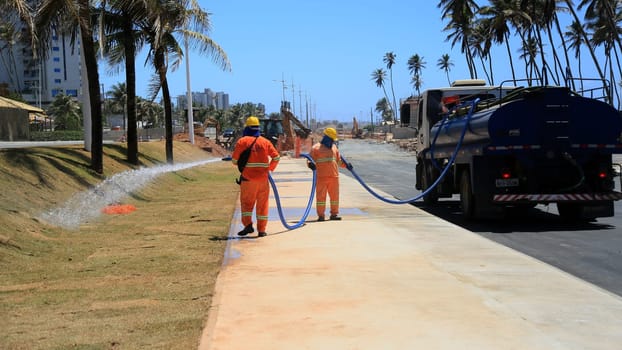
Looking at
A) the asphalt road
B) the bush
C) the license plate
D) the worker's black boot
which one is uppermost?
the bush

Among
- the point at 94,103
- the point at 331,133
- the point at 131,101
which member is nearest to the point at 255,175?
the point at 331,133

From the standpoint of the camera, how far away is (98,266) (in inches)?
375

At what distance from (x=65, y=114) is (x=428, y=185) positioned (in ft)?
298

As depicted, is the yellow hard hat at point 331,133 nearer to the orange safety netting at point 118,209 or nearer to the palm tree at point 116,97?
the orange safety netting at point 118,209

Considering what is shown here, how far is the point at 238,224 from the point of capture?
13742 mm

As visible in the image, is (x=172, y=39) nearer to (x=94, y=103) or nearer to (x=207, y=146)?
(x=94, y=103)

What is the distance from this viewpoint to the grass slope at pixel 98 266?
6258mm

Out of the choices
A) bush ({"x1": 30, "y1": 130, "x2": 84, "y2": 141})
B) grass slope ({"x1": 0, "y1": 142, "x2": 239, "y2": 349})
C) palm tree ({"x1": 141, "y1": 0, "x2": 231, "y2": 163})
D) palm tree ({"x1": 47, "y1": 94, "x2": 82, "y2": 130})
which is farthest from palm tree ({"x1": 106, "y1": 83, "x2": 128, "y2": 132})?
grass slope ({"x1": 0, "y1": 142, "x2": 239, "y2": 349})

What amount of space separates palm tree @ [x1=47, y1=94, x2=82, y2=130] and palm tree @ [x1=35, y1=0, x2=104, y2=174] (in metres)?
81.7

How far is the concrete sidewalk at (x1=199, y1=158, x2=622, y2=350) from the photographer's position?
5.95 meters

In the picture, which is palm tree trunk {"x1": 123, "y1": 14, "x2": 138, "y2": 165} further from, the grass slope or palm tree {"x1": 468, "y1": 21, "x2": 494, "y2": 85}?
palm tree {"x1": 468, "y1": 21, "x2": 494, "y2": 85}

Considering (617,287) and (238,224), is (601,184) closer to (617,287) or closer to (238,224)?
(617,287)

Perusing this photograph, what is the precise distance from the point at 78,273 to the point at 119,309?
2.25 metres

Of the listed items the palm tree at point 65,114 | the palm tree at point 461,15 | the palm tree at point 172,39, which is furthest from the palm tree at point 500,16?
the palm tree at point 65,114
